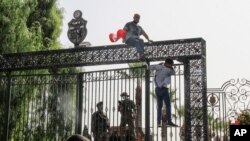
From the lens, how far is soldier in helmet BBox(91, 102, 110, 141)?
11.5 metres

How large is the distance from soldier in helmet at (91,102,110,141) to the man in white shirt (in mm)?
1470

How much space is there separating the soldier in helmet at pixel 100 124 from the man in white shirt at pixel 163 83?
147cm

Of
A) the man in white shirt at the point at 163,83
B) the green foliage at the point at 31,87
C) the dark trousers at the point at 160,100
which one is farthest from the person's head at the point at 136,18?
the green foliage at the point at 31,87

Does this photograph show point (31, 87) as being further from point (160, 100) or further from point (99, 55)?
point (160, 100)

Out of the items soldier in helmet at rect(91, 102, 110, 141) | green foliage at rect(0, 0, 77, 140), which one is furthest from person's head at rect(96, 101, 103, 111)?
green foliage at rect(0, 0, 77, 140)

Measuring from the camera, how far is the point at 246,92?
1056 cm

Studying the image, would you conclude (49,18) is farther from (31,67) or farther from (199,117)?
(199,117)

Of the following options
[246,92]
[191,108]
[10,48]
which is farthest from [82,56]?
[10,48]

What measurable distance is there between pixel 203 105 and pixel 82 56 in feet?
10.9

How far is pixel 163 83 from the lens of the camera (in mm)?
10695

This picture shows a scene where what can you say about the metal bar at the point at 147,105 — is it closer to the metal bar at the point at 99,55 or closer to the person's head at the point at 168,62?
the person's head at the point at 168,62

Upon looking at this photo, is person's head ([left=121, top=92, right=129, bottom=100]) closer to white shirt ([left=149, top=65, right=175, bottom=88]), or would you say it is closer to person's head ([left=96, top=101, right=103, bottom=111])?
person's head ([left=96, top=101, right=103, bottom=111])

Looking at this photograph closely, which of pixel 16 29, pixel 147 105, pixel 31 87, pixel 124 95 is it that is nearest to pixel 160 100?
pixel 147 105

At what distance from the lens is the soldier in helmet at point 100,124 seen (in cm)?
1151
